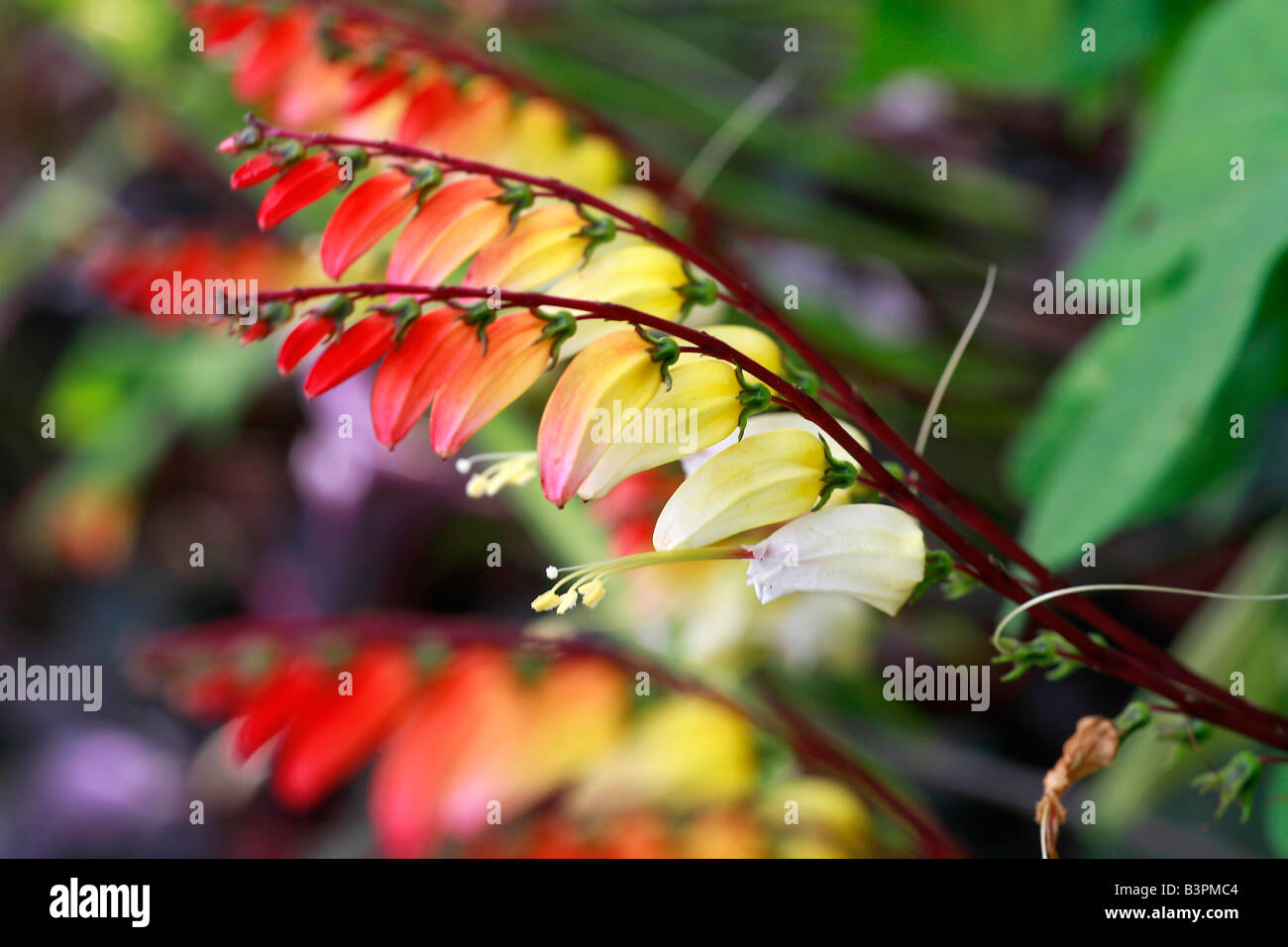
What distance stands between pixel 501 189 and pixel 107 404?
84 cm

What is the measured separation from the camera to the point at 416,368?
0.23 metres

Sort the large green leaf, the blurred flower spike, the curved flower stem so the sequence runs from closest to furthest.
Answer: the curved flower stem
the large green leaf
the blurred flower spike

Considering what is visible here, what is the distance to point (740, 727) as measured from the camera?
449mm

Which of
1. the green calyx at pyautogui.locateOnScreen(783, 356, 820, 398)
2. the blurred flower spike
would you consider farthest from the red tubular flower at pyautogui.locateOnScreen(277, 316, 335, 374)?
the blurred flower spike

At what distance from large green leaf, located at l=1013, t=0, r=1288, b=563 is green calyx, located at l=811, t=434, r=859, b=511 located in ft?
0.43

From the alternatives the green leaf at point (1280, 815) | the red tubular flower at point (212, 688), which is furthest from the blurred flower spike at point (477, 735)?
the green leaf at point (1280, 815)

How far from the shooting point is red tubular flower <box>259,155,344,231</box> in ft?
0.78

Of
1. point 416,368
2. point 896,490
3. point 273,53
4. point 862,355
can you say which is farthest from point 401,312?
point 862,355

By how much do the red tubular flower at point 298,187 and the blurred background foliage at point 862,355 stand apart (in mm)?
241

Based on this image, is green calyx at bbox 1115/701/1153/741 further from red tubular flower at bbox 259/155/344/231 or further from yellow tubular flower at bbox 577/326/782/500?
red tubular flower at bbox 259/155/344/231

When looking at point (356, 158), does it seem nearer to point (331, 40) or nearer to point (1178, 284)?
point (331, 40)

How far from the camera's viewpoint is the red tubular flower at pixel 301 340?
22 centimetres

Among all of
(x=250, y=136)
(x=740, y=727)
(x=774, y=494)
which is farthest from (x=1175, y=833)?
(x=250, y=136)

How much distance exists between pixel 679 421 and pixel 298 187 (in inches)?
4.1
